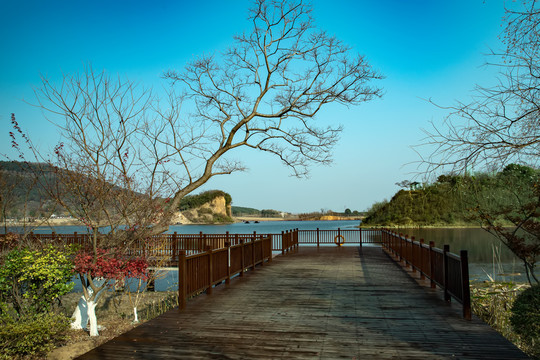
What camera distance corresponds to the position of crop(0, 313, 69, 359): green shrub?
17.0 ft

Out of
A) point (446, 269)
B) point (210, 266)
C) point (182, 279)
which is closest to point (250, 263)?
point (210, 266)

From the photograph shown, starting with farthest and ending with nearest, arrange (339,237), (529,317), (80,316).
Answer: (339,237), (80,316), (529,317)

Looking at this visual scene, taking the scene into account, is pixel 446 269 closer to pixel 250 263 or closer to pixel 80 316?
pixel 250 263

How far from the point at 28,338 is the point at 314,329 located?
411cm

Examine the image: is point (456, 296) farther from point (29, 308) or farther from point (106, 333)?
point (29, 308)

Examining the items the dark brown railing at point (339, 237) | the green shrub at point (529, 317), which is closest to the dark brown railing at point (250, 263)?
the green shrub at point (529, 317)

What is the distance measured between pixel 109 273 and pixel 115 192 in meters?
2.68

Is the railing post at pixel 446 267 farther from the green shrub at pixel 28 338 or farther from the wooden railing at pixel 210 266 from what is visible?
the green shrub at pixel 28 338

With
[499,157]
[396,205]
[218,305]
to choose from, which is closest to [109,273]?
[218,305]

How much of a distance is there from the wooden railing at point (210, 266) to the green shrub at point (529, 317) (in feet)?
18.5

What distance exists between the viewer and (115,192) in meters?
9.55

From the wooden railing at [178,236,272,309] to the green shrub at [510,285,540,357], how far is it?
18.5 ft

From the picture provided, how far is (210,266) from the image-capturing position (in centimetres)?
878

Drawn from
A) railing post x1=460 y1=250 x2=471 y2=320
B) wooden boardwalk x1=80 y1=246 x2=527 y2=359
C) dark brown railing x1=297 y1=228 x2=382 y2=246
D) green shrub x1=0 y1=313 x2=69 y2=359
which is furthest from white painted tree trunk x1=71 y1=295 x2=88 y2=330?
dark brown railing x1=297 y1=228 x2=382 y2=246
